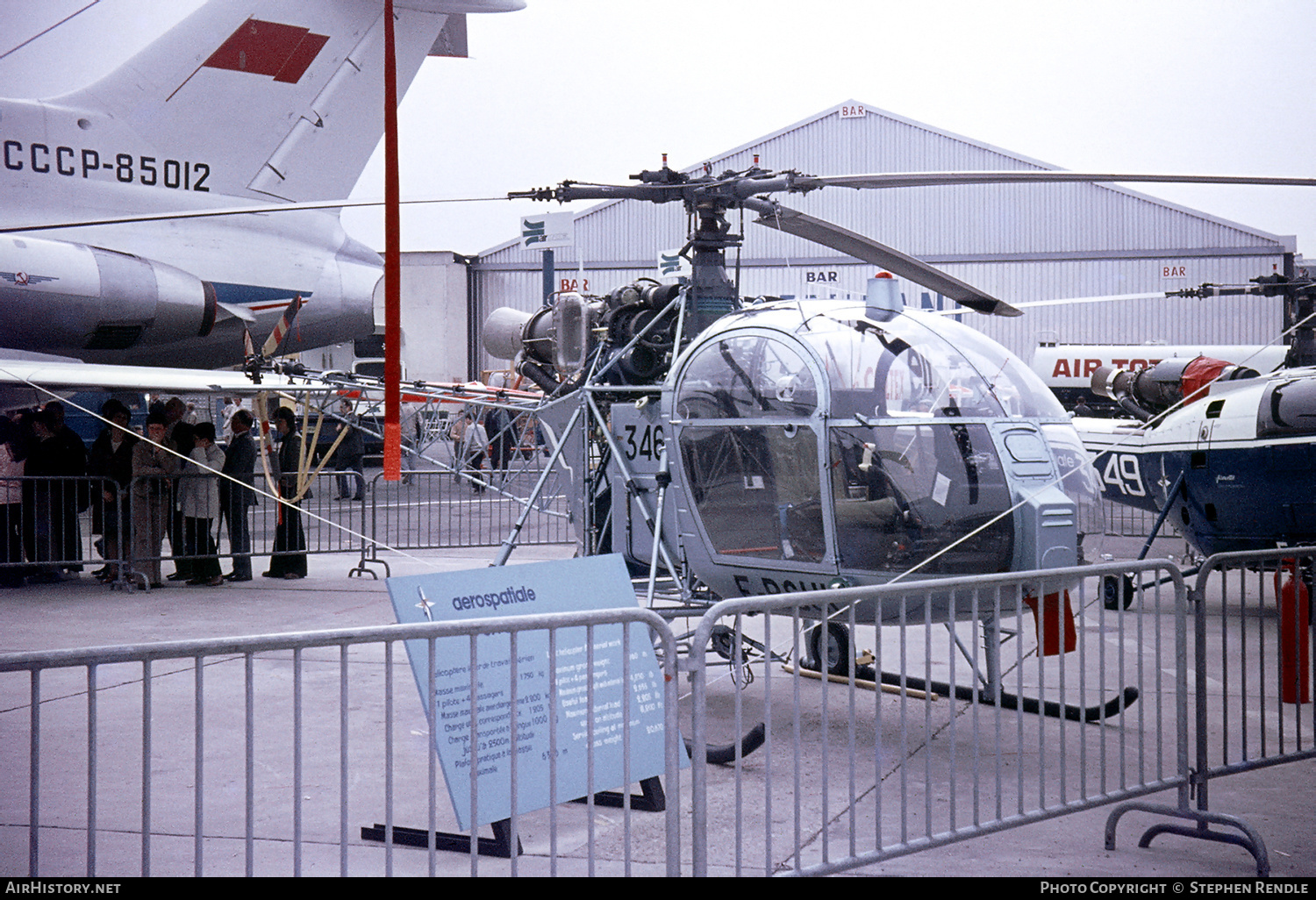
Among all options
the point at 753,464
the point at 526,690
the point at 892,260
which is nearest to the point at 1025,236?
the point at 892,260

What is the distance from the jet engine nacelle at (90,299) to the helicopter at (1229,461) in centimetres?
969

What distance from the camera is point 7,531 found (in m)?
11.0

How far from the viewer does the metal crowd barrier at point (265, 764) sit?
2.75m

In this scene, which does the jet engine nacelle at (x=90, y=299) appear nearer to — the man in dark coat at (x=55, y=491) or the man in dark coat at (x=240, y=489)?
the man in dark coat at (x=55, y=491)

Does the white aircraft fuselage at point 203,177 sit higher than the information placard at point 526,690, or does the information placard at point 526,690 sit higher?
the white aircraft fuselage at point 203,177

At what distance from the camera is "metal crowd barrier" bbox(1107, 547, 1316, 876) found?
4.18 m

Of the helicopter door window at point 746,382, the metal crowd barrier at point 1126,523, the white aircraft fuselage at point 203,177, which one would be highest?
the white aircraft fuselage at point 203,177

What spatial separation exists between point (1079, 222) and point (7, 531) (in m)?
26.5

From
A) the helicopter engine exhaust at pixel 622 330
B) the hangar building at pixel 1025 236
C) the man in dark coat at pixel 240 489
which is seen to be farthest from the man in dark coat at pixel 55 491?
the hangar building at pixel 1025 236

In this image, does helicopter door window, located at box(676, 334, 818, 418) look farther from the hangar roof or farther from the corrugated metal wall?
the hangar roof

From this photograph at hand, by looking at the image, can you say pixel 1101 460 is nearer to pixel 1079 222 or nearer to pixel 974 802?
pixel 974 802

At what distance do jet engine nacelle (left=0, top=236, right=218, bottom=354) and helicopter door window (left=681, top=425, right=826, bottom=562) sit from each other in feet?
26.8

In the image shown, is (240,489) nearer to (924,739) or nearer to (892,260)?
(892,260)

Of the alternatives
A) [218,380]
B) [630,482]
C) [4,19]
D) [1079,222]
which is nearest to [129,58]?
[4,19]
